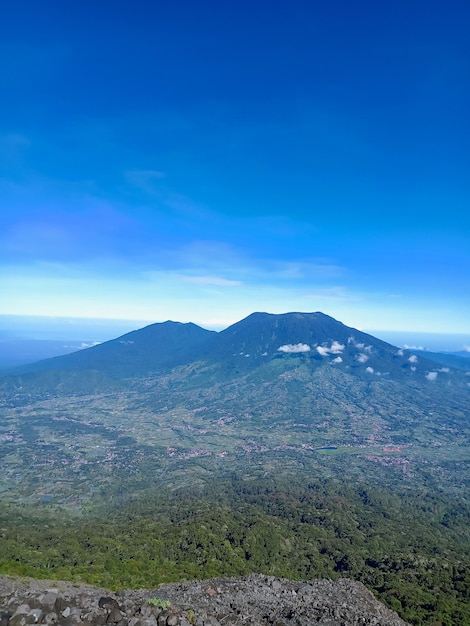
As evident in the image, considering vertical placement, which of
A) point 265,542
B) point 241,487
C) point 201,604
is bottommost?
point 241,487

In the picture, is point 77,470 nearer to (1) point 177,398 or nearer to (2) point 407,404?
(1) point 177,398

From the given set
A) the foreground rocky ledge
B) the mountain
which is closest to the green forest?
the mountain

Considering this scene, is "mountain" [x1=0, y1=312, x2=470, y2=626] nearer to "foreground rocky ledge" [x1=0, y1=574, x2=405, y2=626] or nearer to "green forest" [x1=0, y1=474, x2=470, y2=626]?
"green forest" [x1=0, y1=474, x2=470, y2=626]

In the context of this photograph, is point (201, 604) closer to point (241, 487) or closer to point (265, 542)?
point (265, 542)

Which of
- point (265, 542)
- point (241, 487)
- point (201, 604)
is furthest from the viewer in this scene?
point (241, 487)

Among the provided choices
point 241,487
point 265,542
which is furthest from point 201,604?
point 241,487

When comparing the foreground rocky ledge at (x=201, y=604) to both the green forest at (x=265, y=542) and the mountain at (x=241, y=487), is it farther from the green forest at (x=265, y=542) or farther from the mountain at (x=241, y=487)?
the mountain at (x=241, y=487)

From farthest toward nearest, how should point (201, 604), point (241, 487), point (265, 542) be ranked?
point (241, 487), point (265, 542), point (201, 604)
